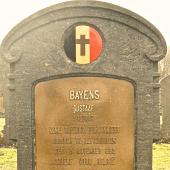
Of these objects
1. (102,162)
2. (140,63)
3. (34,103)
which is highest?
(140,63)

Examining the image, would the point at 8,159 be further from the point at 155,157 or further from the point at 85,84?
the point at 85,84

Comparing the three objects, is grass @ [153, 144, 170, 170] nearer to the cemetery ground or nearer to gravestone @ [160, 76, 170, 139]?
the cemetery ground

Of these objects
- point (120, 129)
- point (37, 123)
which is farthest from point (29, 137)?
point (120, 129)

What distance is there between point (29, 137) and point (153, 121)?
7.02 feet

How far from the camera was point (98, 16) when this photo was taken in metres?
6.71

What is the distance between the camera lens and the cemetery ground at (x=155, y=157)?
10.8 metres

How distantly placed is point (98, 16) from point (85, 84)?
1.15 m

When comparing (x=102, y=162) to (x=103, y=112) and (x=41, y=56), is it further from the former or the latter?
(x=41, y=56)

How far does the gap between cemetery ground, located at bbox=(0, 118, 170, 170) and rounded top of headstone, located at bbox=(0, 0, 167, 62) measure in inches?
190

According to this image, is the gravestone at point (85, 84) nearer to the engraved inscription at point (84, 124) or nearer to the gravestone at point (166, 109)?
the engraved inscription at point (84, 124)

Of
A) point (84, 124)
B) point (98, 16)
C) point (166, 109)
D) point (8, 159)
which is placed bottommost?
point (8, 159)

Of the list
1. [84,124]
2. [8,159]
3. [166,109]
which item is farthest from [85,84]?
[166,109]

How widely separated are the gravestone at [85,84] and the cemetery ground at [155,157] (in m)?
4.00

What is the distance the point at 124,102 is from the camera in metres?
6.79
